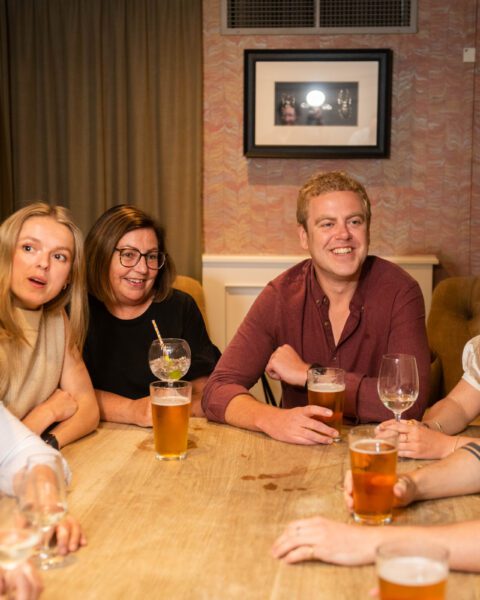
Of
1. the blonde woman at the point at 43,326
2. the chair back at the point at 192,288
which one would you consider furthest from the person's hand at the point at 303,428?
the chair back at the point at 192,288

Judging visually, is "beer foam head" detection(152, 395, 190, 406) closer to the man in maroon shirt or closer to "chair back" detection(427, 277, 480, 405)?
the man in maroon shirt

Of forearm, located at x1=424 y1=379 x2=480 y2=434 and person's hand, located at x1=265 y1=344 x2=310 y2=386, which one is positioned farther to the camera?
person's hand, located at x1=265 y1=344 x2=310 y2=386

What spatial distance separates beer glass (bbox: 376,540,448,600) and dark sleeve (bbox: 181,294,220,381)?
1.68 meters

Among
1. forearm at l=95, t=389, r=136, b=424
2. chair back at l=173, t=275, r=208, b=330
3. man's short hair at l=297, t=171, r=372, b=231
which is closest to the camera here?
forearm at l=95, t=389, r=136, b=424

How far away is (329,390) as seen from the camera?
1.93 metres

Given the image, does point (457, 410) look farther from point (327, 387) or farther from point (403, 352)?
point (327, 387)

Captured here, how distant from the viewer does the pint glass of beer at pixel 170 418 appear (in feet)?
5.83

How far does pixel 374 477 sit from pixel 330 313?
108 centimetres

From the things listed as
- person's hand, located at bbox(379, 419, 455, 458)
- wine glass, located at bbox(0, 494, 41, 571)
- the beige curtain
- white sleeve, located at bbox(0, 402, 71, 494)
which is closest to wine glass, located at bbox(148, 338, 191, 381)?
white sleeve, located at bbox(0, 402, 71, 494)

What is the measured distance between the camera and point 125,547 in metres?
1.33

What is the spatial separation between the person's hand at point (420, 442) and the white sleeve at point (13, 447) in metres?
0.77

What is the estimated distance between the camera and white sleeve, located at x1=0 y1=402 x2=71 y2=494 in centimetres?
162

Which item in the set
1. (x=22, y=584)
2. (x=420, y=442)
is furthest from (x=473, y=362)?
(x=22, y=584)

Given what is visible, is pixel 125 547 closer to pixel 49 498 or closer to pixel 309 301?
pixel 49 498
